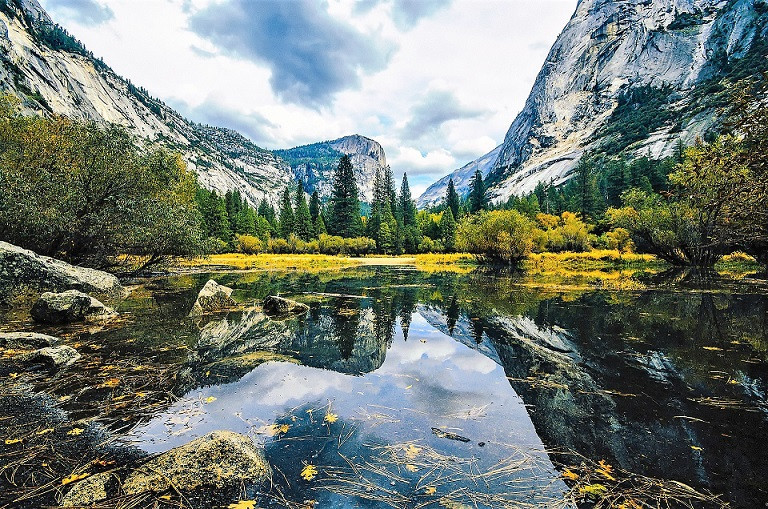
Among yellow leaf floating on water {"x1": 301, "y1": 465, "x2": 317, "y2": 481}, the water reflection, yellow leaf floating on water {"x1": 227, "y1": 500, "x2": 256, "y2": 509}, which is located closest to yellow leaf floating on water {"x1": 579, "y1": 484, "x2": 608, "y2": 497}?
the water reflection

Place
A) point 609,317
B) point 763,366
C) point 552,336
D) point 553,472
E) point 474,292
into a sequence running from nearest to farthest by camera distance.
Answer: point 553,472 → point 763,366 → point 552,336 → point 609,317 → point 474,292

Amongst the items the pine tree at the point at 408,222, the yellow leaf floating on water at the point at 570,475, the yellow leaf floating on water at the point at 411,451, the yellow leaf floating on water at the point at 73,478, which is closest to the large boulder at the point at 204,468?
the yellow leaf floating on water at the point at 73,478

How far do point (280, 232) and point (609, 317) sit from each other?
Result: 226 feet

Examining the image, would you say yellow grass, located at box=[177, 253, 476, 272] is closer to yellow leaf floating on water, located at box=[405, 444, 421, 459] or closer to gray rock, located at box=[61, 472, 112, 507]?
gray rock, located at box=[61, 472, 112, 507]

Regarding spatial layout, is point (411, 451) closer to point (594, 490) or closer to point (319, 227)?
point (594, 490)

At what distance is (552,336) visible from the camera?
30.3ft

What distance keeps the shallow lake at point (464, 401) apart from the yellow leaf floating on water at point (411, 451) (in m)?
0.02

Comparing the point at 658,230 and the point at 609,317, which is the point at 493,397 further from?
the point at 658,230

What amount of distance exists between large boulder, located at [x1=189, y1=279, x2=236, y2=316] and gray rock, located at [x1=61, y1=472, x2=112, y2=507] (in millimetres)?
9330

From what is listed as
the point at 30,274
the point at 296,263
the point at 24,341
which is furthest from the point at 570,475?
the point at 296,263

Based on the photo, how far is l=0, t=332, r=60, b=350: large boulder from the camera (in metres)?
7.33

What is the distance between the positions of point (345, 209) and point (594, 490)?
2905 inches

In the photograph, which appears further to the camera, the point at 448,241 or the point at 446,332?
the point at 448,241

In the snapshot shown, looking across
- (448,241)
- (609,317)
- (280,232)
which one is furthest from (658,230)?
(280,232)
